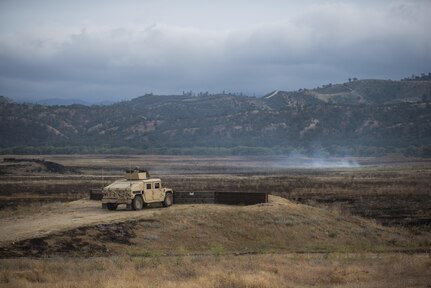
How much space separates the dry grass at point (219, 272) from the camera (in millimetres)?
20250

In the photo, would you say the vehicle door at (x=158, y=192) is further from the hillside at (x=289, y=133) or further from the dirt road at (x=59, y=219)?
the hillside at (x=289, y=133)

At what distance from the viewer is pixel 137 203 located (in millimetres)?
38094

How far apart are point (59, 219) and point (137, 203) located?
5227 mm

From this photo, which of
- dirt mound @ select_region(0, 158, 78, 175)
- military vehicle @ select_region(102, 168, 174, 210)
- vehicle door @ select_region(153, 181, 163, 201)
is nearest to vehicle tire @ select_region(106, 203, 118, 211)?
military vehicle @ select_region(102, 168, 174, 210)

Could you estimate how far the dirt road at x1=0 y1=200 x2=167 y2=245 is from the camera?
3062 centimetres

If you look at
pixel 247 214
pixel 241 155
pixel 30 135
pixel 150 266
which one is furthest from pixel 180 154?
pixel 150 266

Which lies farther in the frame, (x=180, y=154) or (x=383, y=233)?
(x=180, y=154)

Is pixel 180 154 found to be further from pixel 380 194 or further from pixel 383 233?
pixel 383 233

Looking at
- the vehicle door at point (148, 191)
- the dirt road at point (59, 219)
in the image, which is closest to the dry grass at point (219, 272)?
the dirt road at point (59, 219)

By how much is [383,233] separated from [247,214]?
789 centimetres

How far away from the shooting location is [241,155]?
16388 cm

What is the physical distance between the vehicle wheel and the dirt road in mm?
474

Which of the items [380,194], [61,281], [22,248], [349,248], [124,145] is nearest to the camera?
[61,281]

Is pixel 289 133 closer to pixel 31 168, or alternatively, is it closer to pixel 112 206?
pixel 31 168
